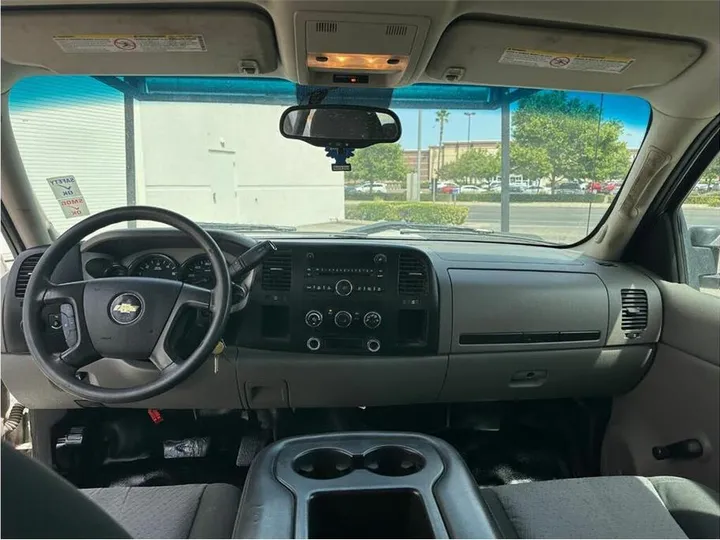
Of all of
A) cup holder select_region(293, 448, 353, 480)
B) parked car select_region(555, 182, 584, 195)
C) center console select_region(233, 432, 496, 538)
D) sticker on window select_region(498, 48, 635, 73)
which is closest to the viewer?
center console select_region(233, 432, 496, 538)

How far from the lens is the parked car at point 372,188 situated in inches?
113

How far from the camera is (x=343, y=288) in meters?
2.67

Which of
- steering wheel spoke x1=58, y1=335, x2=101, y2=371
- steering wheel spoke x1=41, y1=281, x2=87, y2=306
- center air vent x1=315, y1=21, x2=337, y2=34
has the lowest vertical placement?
steering wheel spoke x1=58, y1=335, x2=101, y2=371

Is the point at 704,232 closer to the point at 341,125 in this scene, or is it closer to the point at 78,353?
the point at 341,125

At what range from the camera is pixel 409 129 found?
2.78 metres

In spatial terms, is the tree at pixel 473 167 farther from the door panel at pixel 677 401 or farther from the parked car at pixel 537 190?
the door panel at pixel 677 401

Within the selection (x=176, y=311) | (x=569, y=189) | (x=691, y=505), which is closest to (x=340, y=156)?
(x=176, y=311)

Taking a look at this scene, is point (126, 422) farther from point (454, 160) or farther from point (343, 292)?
point (454, 160)

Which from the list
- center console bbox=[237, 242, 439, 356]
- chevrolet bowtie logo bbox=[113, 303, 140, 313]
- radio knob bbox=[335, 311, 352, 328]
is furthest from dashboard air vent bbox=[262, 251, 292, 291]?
chevrolet bowtie logo bbox=[113, 303, 140, 313]

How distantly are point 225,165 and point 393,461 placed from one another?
5.50ft

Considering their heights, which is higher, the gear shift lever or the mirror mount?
the mirror mount

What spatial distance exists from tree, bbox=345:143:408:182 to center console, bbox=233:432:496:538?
1314mm

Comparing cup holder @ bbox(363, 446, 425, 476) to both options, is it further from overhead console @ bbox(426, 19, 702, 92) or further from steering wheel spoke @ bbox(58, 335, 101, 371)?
overhead console @ bbox(426, 19, 702, 92)

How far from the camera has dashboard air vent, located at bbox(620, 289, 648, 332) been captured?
2832mm
